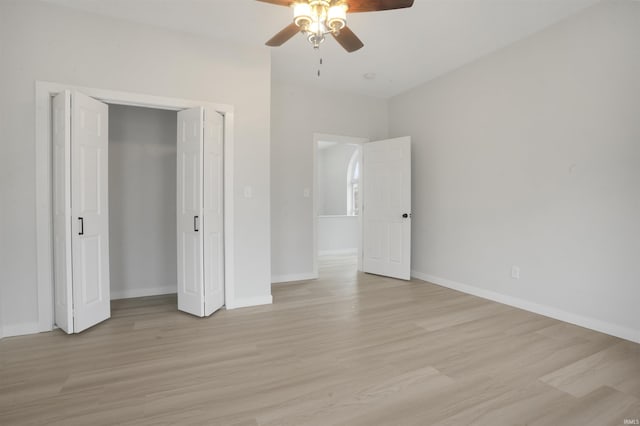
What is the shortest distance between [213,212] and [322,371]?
6.22 ft

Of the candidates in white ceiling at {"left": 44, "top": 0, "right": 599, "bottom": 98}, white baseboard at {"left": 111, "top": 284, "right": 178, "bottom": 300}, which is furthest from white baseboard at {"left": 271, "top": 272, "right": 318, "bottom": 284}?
white ceiling at {"left": 44, "top": 0, "right": 599, "bottom": 98}

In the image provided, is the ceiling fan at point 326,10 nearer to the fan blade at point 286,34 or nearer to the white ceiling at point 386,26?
the fan blade at point 286,34

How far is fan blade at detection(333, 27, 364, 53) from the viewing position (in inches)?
88.4

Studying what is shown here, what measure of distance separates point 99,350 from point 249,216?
5.72 ft

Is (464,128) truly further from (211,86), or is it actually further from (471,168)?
(211,86)

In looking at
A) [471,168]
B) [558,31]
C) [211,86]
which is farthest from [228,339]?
[558,31]

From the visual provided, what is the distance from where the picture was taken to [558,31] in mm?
3084

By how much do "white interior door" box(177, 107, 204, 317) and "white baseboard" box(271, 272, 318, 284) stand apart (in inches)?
59.2

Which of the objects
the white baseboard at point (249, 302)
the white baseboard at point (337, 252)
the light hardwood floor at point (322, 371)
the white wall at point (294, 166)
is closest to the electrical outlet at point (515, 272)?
the light hardwood floor at point (322, 371)

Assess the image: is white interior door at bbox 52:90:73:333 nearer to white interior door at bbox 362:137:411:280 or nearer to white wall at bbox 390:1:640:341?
white interior door at bbox 362:137:411:280

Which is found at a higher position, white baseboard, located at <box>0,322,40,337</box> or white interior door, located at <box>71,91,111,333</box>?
white interior door, located at <box>71,91,111,333</box>

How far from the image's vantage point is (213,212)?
3205 mm

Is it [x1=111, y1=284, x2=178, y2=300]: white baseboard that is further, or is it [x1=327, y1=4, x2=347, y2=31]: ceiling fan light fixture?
[x1=111, y1=284, x2=178, y2=300]: white baseboard

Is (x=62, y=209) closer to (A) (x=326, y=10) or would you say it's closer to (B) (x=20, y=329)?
(B) (x=20, y=329)
